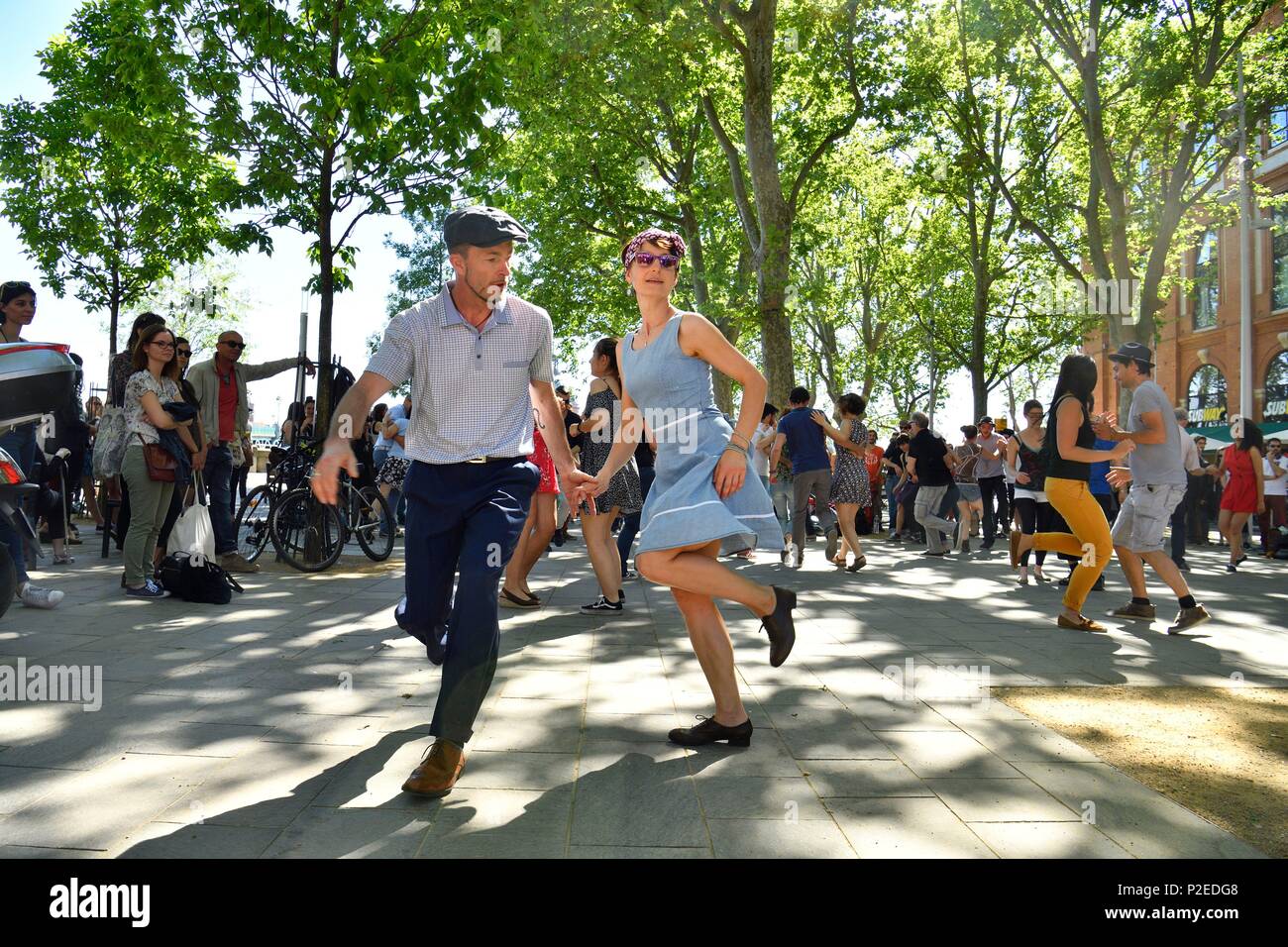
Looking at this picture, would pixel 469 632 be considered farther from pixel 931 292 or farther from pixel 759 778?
pixel 931 292

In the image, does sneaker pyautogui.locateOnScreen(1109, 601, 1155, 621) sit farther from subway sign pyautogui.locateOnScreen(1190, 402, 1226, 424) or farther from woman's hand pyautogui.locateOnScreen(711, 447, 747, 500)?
subway sign pyautogui.locateOnScreen(1190, 402, 1226, 424)

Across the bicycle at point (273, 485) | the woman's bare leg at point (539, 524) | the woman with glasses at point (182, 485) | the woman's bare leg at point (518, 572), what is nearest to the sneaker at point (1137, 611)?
the woman's bare leg at point (539, 524)

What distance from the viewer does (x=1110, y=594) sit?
9.56m

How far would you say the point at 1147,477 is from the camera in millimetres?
7555

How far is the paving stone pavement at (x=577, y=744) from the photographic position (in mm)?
2986

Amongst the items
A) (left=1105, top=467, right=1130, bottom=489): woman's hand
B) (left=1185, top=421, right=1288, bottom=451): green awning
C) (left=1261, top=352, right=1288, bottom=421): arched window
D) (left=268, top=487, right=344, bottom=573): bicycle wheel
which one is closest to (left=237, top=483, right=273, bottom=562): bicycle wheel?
(left=268, top=487, right=344, bottom=573): bicycle wheel

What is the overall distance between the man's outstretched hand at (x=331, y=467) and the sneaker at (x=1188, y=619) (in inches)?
243

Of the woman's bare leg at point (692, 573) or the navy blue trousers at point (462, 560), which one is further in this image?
the woman's bare leg at point (692, 573)

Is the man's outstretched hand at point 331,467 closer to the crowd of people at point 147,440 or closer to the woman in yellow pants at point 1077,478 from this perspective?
the crowd of people at point 147,440

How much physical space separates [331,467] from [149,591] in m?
4.90

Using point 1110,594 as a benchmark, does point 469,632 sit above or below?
above

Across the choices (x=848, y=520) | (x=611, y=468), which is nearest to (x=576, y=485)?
(x=611, y=468)
